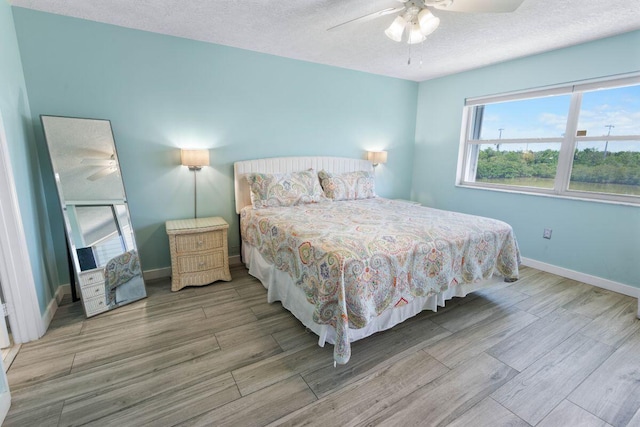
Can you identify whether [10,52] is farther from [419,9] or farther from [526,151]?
[526,151]

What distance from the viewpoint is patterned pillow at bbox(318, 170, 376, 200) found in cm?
364

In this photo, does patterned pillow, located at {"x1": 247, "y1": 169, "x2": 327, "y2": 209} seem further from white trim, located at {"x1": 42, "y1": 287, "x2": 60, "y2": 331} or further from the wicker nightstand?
white trim, located at {"x1": 42, "y1": 287, "x2": 60, "y2": 331}

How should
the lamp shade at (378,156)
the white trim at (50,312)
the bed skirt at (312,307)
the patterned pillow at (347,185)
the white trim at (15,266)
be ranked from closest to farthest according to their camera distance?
the white trim at (15,266)
the bed skirt at (312,307)
the white trim at (50,312)
the patterned pillow at (347,185)
the lamp shade at (378,156)

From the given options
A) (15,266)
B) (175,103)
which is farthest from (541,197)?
(15,266)

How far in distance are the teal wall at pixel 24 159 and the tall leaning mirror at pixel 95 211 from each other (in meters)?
0.16

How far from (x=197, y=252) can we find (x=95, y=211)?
889 mm

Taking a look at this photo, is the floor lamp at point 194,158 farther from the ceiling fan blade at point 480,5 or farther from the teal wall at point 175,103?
the ceiling fan blade at point 480,5

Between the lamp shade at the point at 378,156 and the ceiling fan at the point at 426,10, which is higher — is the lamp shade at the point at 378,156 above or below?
below

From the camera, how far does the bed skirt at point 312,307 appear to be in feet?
6.35

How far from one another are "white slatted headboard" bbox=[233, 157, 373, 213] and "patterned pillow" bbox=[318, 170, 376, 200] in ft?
0.61

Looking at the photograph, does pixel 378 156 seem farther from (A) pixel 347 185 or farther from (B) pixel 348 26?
(B) pixel 348 26

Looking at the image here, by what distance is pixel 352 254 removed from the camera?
1.78 metres

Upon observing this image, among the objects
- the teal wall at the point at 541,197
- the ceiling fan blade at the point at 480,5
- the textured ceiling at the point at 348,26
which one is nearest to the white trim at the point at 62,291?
the textured ceiling at the point at 348,26

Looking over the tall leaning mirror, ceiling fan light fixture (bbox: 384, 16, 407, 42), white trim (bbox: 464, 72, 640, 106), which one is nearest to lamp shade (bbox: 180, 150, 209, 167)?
the tall leaning mirror
